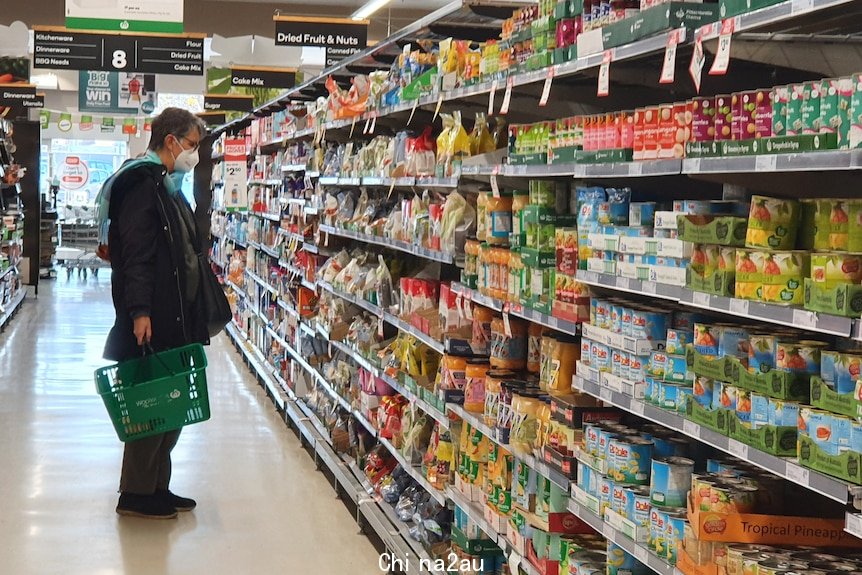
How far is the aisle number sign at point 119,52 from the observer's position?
38.7 ft

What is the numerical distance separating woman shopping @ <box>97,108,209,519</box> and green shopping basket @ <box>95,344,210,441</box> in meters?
0.07

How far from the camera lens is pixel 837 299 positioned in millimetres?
2092

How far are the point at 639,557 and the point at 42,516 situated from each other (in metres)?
3.70

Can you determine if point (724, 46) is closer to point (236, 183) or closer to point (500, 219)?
point (500, 219)

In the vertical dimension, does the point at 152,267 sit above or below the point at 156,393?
above

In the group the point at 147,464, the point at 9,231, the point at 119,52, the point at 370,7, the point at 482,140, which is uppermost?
the point at 370,7

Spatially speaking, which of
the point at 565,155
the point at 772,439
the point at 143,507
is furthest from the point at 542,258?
the point at 143,507

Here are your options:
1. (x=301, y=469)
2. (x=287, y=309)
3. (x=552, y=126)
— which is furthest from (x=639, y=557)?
(x=287, y=309)

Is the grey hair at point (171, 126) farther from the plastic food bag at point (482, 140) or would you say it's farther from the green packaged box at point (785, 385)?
the green packaged box at point (785, 385)

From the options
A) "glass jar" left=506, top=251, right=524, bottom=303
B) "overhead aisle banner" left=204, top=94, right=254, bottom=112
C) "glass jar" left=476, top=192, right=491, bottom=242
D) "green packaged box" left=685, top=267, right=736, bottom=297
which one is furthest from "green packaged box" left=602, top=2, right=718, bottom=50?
"overhead aisle banner" left=204, top=94, right=254, bottom=112

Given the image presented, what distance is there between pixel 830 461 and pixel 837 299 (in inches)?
12.1

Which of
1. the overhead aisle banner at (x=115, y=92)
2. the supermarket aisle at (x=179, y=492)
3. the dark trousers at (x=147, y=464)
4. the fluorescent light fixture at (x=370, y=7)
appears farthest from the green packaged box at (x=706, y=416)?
the overhead aisle banner at (x=115, y=92)

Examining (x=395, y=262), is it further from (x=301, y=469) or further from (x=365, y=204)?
(x=301, y=469)

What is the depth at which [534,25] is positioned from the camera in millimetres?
3510
